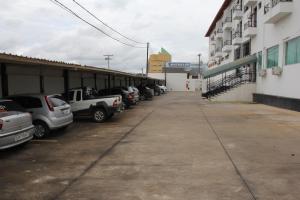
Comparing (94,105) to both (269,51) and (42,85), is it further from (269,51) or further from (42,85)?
(269,51)

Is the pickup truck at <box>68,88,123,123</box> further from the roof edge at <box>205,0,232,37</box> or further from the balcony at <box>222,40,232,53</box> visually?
the roof edge at <box>205,0,232,37</box>

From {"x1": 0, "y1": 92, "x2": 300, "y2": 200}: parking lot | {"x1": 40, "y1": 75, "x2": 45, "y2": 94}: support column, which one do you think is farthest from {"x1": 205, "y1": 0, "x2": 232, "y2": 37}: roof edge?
{"x1": 0, "y1": 92, "x2": 300, "y2": 200}: parking lot

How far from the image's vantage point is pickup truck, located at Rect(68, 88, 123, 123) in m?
16.0

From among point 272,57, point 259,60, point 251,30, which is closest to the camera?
point 272,57

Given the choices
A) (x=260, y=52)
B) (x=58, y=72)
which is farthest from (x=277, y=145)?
(x=260, y=52)

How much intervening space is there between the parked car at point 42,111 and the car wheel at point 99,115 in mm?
4386

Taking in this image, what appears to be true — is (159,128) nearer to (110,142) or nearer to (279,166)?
(110,142)

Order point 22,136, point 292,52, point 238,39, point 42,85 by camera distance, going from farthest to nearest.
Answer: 1. point 238,39
2. point 292,52
3. point 42,85
4. point 22,136

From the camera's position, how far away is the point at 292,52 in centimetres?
2208

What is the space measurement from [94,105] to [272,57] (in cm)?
1635

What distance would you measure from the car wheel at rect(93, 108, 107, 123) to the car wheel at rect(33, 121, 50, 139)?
476 centimetres

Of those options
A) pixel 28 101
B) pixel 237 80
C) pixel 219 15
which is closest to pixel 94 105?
pixel 28 101

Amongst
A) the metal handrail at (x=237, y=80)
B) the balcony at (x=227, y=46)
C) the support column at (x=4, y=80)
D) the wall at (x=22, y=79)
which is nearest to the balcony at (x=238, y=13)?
the balcony at (x=227, y=46)

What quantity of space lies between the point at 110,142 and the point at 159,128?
11.2 feet
